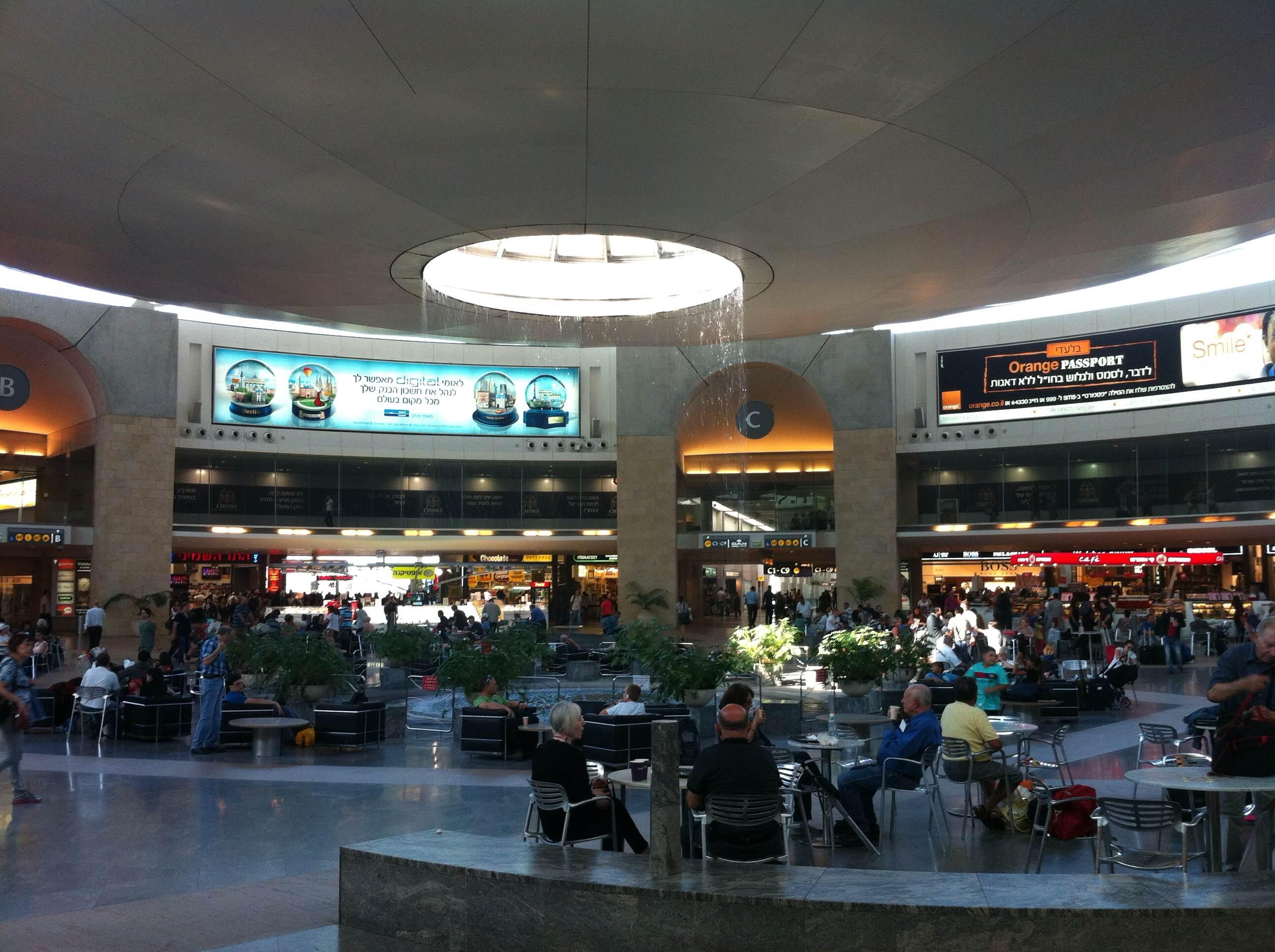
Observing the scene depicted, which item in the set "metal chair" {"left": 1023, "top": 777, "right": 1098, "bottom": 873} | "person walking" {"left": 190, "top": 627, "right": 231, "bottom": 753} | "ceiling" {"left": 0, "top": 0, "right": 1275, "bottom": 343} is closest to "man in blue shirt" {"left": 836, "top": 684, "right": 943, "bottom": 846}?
"metal chair" {"left": 1023, "top": 777, "right": 1098, "bottom": 873}

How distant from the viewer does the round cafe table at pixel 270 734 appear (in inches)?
522

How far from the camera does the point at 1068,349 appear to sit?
34656 mm

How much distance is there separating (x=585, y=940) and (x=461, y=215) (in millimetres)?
8146

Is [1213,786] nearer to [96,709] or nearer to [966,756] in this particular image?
[966,756]

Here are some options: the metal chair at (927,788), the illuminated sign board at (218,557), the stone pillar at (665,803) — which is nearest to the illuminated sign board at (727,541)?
the illuminated sign board at (218,557)

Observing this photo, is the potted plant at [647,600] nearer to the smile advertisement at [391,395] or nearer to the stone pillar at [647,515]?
the stone pillar at [647,515]

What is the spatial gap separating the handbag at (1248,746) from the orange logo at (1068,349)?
1197 inches

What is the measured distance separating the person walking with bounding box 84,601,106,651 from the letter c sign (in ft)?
73.8

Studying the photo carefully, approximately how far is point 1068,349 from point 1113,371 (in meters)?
1.56

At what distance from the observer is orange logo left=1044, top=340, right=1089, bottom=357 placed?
3444 cm

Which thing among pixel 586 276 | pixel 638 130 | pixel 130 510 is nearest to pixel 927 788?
pixel 638 130

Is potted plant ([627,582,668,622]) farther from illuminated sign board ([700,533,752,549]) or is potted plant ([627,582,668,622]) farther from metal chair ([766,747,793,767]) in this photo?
metal chair ([766,747,793,767])

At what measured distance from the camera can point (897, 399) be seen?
1462 inches

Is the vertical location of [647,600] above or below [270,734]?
above
